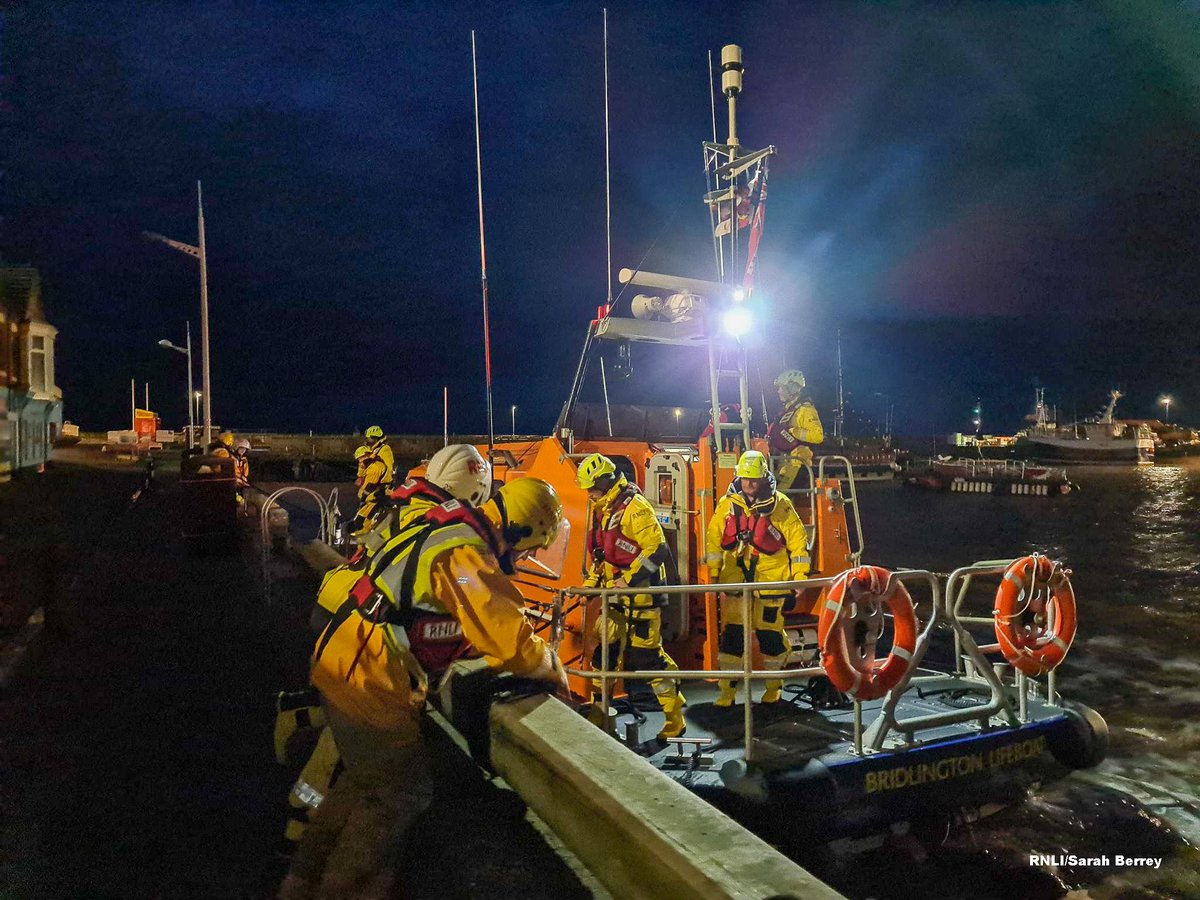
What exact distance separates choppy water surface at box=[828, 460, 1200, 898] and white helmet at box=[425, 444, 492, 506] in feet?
10.0

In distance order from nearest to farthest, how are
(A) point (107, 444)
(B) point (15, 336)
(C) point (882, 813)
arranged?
1. (C) point (882, 813)
2. (B) point (15, 336)
3. (A) point (107, 444)

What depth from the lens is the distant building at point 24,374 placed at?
24.1 metres

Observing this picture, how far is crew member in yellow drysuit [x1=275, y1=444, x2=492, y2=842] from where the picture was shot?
294 centimetres

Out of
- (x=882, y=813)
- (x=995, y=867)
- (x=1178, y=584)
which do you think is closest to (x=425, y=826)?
(x=882, y=813)

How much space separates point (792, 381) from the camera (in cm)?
666

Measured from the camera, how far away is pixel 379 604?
2635 millimetres

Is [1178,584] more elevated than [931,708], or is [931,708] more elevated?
[931,708]

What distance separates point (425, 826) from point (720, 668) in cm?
270

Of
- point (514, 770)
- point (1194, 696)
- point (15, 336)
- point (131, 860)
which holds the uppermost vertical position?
point (15, 336)

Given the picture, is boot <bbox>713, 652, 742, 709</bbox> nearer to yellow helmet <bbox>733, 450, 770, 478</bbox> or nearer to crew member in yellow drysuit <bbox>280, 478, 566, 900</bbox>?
yellow helmet <bbox>733, 450, 770, 478</bbox>

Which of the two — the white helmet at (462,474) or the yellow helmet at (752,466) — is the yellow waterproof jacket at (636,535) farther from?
the white helmet at (462,474)

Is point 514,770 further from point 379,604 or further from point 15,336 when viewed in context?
point 15,336

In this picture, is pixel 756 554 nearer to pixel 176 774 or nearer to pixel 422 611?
pixel 422 611

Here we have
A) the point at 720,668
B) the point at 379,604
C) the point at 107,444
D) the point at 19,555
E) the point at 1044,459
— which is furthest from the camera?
the point at 1044,459
